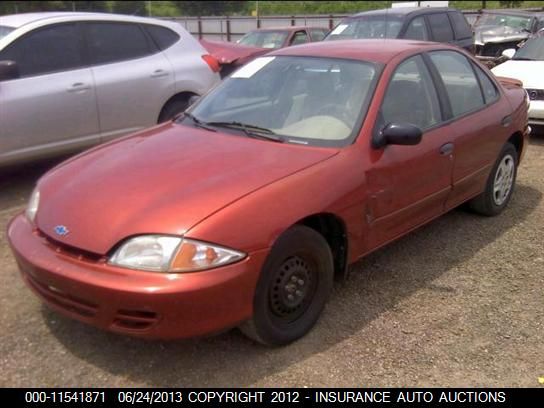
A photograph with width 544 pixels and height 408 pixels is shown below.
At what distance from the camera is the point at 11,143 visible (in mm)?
5273

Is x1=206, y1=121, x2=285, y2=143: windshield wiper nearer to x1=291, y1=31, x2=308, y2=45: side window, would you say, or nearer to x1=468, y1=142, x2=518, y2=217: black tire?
x1=468, y1=142, x2=518, y2=217: black tire

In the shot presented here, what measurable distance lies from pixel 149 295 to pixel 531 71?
7.18 m

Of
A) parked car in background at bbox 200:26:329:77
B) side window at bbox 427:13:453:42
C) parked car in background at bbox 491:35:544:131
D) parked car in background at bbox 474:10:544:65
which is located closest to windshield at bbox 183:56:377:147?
parked car in background at bbox 491:35:544:131

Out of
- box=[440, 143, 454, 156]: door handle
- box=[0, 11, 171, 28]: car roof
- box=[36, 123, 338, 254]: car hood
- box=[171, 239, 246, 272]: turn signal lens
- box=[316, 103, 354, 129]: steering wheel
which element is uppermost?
box=[0, 11, 171, 28]: car roof

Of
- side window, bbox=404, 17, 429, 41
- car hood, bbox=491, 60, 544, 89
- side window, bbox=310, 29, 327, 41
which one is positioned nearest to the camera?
car hood, bbox=491, 60, 544, 89

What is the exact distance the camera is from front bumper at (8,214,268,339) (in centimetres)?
256

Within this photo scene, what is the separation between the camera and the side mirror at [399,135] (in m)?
3.39

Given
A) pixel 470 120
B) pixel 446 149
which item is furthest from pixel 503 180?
pixel 446 149

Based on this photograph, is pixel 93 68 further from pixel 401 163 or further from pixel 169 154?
pixel 401 163

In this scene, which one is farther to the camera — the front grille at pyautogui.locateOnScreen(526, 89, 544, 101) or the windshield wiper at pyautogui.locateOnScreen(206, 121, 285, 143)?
the front grille at pyautogui.locateOnScreen(526, 89, 544, 101)

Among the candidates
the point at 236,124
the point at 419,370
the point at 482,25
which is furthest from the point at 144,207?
the point at 482,25

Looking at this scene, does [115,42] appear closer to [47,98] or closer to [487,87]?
[47,98]

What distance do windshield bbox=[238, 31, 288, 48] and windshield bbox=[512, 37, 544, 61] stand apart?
4951 millimetres

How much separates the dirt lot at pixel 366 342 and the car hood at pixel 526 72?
4307mm
